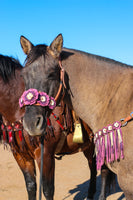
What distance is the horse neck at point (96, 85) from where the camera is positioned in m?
1.86

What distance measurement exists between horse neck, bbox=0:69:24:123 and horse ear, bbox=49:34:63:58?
1.52 metres

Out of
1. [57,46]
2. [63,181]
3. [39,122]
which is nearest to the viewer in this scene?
[39,122]

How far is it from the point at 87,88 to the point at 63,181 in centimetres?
421

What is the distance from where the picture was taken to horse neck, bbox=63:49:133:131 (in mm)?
1864

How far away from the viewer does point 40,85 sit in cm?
174

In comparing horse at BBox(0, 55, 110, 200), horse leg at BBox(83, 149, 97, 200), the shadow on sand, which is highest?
horse at BBox(0, 55, 110, 200)

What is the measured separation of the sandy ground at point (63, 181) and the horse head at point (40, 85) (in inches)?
129

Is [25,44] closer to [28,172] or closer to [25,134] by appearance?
[25,134]

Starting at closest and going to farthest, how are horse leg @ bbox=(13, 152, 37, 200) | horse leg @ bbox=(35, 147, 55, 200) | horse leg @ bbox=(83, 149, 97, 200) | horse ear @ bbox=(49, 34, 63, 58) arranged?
horse ear @ bbox=(49, 34, 63, 58) < horse leg @ bbox=(35, 147, 55, 200) < horse leg @ bbox=(13, 152, 37, 200) < horse leg @ bbox=(83, 149, 97, 200)

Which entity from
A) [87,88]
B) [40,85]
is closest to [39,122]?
[40,85]

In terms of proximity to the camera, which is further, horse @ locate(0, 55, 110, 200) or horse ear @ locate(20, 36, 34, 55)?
horse @ locate(0, 55, 110, 200)

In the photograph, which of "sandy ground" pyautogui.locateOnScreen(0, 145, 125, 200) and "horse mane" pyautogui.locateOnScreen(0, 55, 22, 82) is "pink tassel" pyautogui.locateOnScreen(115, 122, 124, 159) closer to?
"horse mane" pyautogui.locateOnScreen(0, 55, 22, 82)

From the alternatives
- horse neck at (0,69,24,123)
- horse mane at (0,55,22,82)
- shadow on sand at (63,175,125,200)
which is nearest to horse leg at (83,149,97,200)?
shadow on sand at (63,175,125,200)

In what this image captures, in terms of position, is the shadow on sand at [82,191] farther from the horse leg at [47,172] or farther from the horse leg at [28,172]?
the horse leg at [47,172]
